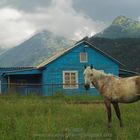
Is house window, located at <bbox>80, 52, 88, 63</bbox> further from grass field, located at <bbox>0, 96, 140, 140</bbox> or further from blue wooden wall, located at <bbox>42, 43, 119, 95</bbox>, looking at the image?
grass field, located at <bbox>0, 96, 140, 140</bbox>

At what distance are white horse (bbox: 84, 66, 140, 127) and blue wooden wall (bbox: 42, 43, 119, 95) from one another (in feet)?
79.0

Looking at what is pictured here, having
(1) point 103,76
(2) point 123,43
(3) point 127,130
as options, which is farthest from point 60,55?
(2) point 123,43

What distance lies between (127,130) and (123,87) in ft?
6.77

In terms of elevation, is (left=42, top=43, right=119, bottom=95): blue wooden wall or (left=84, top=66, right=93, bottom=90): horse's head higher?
(left=42, top=43, right=119, bottom=95): blue wooden wall

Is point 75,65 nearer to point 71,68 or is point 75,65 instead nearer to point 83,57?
point 71,68

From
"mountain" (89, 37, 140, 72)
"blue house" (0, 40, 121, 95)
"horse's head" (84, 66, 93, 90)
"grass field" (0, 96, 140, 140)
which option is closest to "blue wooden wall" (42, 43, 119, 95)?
"blue house" (0, 40, 121, 95)

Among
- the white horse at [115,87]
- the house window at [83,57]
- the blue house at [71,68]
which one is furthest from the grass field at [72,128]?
the house window at [83,57]

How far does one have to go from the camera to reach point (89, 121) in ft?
46.8

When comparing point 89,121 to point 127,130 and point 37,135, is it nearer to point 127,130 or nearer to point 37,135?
point 127,130

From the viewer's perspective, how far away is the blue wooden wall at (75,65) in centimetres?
4028

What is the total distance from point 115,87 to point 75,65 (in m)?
26.9

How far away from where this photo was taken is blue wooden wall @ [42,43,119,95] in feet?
132

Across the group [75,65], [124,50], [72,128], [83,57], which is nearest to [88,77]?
[72,128]

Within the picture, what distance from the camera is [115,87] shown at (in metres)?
14.2
